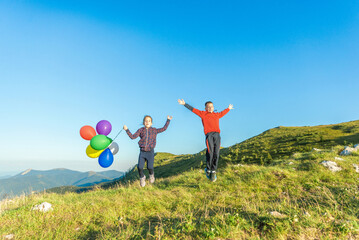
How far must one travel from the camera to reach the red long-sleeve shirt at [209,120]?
677 centimetres

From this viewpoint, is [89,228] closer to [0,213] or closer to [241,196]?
[0,213]

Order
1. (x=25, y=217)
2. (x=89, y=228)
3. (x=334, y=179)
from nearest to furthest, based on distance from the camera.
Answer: (x=89, y=228)
(x=25, y=217)
(x=334, y=179)

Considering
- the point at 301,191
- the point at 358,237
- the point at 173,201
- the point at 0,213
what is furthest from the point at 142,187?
the point at 358,237

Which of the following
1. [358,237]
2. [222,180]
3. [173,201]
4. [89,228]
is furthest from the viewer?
[222,180]

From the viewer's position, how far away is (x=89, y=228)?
380cm

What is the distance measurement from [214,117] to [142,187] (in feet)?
11.6

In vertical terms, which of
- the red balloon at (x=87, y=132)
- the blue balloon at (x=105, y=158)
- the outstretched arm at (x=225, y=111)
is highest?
the outstretched arm at (x=225, y=111)

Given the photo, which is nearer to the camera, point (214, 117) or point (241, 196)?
point (241, 196)

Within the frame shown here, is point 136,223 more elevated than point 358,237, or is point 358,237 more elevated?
point 358,237

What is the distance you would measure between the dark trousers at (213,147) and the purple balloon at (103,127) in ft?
14.0

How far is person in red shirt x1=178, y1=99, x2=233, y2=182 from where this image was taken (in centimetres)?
663

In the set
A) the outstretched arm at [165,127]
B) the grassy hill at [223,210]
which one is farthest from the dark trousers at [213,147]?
the outstretched arm at [165,127]

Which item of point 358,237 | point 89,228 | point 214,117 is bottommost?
point 89,228

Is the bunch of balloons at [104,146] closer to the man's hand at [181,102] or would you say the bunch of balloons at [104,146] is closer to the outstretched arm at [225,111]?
the man's hand at [181,102]
